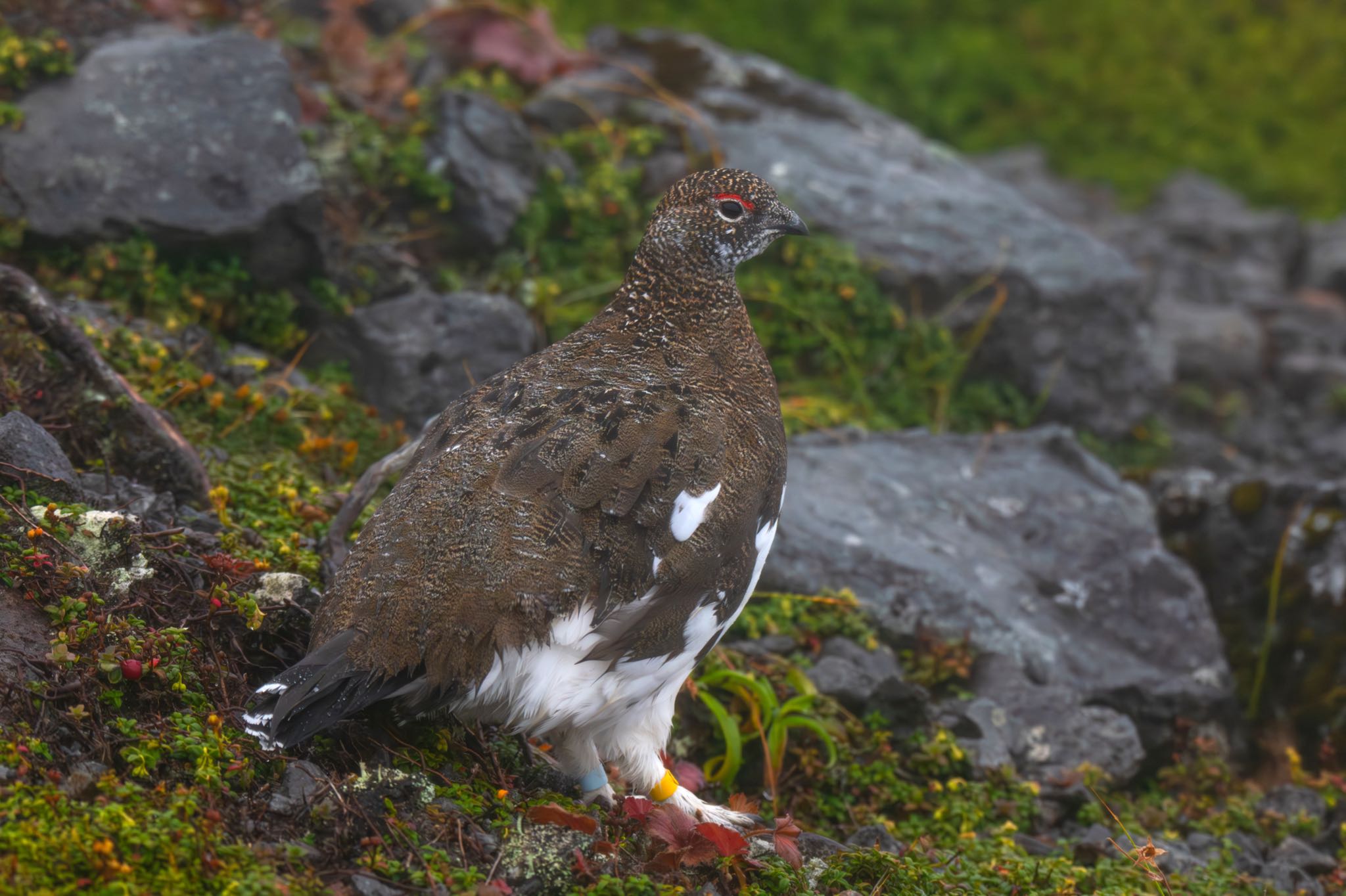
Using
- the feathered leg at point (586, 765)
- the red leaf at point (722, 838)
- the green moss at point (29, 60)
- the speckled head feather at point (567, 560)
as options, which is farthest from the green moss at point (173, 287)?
the red leaf at point (722, 838)

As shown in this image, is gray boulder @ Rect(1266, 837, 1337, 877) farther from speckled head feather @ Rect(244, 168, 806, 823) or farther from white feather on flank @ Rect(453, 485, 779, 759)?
white feather on flank @ Rect(453, 485, 779, 759)

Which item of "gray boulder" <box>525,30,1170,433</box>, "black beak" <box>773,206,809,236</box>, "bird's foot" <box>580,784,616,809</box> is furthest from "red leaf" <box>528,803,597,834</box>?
"gray boulder" <box>525,30,1170,433</box>

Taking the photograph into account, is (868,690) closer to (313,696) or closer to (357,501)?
(357,501)

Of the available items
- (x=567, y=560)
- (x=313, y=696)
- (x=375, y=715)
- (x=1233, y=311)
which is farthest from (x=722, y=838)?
(x=1233, y=311)

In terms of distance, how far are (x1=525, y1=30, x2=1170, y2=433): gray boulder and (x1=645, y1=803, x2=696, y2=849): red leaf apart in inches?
190

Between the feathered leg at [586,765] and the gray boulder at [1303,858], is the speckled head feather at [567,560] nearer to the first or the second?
the feathered leg at [586,765]

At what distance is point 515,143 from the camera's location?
7695 mm

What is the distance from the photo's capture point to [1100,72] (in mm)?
12516

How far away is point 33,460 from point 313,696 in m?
1.49

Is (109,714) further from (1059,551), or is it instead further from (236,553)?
(1059,551)

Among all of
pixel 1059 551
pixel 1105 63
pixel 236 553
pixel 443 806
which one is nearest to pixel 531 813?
pixel 443 806

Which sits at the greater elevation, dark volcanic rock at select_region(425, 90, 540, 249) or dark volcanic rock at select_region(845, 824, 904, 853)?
dark volcanic rock at select_region(425, 90, 540, 249)

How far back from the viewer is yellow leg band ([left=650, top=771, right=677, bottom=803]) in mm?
4547

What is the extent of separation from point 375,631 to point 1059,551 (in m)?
3.97
